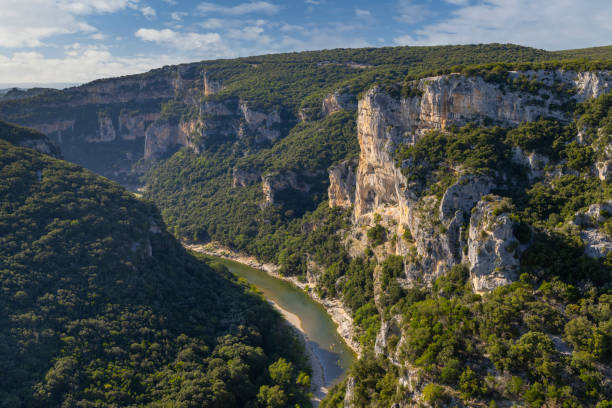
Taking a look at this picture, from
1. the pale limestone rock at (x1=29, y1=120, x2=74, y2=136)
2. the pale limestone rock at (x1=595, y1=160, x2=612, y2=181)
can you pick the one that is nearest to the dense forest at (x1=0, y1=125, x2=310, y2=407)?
the pale limestone rock at (x1=595, y1=160, x2=612, y2=181)

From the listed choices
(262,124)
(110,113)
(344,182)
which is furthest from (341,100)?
(110,113)

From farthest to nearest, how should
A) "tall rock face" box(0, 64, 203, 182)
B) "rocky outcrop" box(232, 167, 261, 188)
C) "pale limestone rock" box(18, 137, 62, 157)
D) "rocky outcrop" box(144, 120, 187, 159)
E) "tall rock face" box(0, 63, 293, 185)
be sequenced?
"rocky outcrop" box(144, 120, 187, 159) → "tall rock face" box(0, 64, 203, 182) → "tall rock face" box(0, 63, 293, 185) → "rocky outcrop" box(232, 167, 261, 188) → "pale limestone rock" box(18, 137, 62, 157)

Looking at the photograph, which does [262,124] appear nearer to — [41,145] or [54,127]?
[41,145]

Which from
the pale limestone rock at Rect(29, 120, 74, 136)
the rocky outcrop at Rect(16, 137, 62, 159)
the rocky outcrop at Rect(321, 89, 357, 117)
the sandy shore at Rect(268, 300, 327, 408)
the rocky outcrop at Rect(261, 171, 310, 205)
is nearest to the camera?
the sandy shore at Rect(268, 300, 327, 408)

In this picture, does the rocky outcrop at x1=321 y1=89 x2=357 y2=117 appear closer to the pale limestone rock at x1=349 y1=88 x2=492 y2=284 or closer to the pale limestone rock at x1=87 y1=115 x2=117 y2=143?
the pale limestone rock at x1=349 y1=88 x2=492 y2=284

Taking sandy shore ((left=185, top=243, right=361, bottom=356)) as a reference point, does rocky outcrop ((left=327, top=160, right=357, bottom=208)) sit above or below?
above

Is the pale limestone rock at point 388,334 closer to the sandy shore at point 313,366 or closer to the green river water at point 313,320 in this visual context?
the sandy shore at point 313,366

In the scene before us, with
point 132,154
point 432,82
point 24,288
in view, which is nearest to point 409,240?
point 432,82
